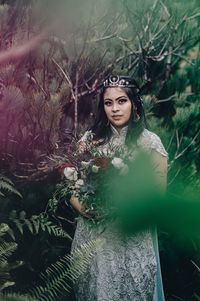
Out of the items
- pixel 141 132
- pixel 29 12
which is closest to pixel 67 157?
pixel 141 132

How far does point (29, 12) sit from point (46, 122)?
480mm

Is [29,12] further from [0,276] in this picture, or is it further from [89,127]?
[0,276]

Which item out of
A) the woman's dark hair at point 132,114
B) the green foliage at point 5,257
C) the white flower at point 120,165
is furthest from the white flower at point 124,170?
the green foliage at point 5,257

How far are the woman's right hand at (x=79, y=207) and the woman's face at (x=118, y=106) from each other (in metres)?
0.35

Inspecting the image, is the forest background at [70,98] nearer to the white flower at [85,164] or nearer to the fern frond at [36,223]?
the fern frond at [36,223]

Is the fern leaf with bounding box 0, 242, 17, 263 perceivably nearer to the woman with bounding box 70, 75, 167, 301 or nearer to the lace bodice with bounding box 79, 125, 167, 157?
the woman with bounding box 70, 75, 167, 301

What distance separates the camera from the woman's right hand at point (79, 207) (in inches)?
88.7

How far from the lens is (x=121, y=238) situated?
88.0 inches

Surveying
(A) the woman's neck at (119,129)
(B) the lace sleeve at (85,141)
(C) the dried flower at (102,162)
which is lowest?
(C) the dried flower at (102,162)

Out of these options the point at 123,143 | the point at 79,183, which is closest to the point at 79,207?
the point at 79,183

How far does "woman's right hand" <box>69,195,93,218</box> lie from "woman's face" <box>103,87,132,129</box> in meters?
0.35

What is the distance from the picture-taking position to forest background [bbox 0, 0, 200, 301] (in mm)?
2361

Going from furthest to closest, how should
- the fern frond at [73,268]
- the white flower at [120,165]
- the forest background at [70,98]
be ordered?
the forest background at [70,98] < the white flower at [120,165] < the fern frond at [73,268]

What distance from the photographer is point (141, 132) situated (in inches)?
90.8
